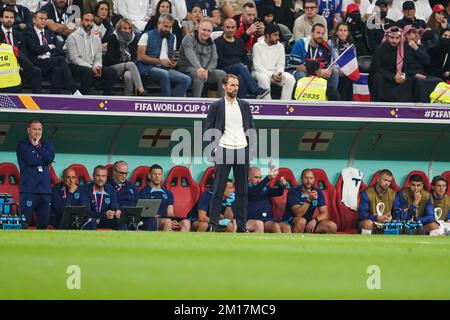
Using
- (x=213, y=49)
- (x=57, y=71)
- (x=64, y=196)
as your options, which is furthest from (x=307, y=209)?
(x=57, y=71)

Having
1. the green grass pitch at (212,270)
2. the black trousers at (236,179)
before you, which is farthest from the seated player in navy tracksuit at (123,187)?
the green grass pitch at (212,270)

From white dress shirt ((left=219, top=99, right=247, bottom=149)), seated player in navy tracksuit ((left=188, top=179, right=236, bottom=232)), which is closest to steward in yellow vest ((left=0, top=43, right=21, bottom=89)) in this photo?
seated player in navy tracksuit ((left=188, top=179, right=236, bottom=232))

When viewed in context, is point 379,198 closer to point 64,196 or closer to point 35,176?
point 64,196

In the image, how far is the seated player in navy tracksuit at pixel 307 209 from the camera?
17188 millimetres

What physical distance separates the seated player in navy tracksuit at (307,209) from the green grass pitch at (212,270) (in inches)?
228

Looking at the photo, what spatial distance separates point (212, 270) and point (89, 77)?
7532 millimetres

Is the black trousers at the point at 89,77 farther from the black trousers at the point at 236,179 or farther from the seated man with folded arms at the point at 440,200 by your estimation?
the seated man with folded arms at the point at 440,200

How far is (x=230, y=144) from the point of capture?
561 inches

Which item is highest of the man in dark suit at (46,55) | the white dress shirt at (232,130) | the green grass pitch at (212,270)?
the man in dark suit at (46,55)

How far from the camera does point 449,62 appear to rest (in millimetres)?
19469

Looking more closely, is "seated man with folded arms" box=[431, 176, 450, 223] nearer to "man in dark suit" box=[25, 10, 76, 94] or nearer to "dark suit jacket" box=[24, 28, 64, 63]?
"man in dark suit" box=[25, 10, 76, 94]

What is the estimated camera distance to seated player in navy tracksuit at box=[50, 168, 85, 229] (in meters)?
16.8

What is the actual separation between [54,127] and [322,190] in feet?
13.5

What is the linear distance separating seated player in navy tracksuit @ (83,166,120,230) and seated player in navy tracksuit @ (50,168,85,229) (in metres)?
0.14
